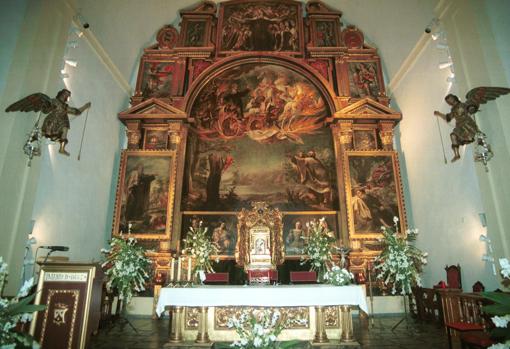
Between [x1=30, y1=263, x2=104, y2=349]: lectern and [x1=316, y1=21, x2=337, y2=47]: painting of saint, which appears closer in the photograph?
[x1=30, y1=263, x2=104, y2=349]: lectern

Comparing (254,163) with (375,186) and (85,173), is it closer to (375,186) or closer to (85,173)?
(375,186)

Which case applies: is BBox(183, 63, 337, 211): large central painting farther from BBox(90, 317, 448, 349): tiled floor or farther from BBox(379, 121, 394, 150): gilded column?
BBox(90, 317, 448, 349): tiled floor

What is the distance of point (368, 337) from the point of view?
6.27 m

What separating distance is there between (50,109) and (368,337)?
23.6 feet

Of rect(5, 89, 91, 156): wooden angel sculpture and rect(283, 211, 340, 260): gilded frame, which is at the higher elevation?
rect(5, 89, 91, 156): wooden angel sculpture

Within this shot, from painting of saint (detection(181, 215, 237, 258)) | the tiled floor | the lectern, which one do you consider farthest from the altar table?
painting of saint (detection(181, 215, 237, 258))

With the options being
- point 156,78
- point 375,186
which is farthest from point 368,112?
point 156,78

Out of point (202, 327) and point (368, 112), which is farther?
point (368, 112)

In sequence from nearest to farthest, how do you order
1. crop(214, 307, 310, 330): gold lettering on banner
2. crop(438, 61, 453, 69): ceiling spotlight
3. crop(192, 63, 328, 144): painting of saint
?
crop(214, 307, 310, 330): gold lettering on banner
crop(438, 61, 453, 69): ceiling spotlight
crop(192, 63, 328, 144): painting of saint

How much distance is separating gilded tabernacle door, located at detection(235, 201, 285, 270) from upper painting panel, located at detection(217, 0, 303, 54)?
21.0ft

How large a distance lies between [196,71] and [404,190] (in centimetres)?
807

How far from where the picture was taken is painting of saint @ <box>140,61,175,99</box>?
1167 cm

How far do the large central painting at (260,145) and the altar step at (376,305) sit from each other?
2822 mm

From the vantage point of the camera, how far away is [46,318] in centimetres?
430
